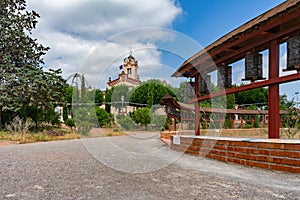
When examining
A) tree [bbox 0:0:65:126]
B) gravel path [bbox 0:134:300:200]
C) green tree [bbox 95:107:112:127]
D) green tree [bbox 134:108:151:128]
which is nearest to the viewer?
gravel path [bbox 0:134:300:200]

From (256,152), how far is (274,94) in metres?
0.97

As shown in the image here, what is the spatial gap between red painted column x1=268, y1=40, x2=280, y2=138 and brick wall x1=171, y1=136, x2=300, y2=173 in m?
0.25

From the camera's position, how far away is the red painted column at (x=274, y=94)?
12.5 ft

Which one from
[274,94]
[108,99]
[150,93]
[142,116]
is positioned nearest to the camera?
[274,94]

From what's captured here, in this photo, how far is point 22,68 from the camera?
11.9 m

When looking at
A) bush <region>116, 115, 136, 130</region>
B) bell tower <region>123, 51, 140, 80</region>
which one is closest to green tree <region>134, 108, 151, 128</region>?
bush <region>116, 115, 136, 130</region>

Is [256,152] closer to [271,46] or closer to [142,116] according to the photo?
[271,46]

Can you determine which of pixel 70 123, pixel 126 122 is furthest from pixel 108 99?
pixel 70 123

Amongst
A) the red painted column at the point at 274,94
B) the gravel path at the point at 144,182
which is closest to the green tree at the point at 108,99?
the gravel path at the point at 144,182

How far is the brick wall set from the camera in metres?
3.24

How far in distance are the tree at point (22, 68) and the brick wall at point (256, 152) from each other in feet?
31.3

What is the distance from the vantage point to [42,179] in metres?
3.26

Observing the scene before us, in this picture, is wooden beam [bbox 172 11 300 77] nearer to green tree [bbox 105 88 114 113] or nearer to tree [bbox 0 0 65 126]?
green tree [bbox 105 88 114 113]

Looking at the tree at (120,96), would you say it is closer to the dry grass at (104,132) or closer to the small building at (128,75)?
the small building at (128,75)
